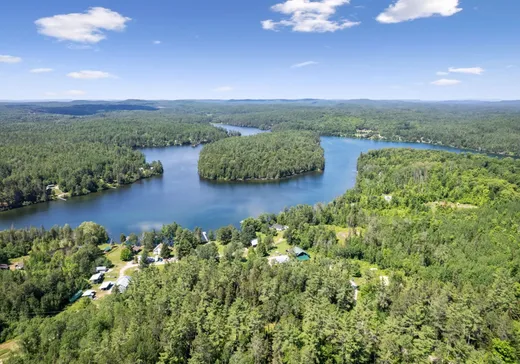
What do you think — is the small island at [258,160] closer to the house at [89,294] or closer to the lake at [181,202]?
the lake at [181,202]

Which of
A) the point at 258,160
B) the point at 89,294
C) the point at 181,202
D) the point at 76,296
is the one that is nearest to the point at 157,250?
the point at 89,294

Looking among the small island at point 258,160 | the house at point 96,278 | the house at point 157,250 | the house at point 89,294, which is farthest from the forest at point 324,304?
the small island at point 258,160

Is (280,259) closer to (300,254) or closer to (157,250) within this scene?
(300,254)

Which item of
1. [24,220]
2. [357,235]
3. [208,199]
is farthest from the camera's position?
[208,199]

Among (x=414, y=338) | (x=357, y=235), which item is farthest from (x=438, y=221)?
(x=414, y=338)

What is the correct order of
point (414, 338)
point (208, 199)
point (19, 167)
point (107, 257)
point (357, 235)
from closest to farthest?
point (414, 338) → point (107, 257) → point (357, 235) → point (208, 199) → point (19, 167)

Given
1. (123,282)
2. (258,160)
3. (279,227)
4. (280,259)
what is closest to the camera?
(123,282)

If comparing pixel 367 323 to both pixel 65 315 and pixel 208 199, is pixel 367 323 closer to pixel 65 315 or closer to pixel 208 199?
pixel 65 315
